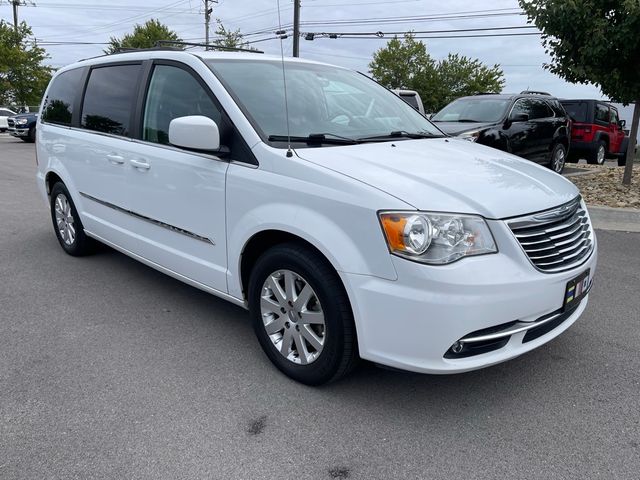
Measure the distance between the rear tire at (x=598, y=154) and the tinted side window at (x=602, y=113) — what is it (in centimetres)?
61

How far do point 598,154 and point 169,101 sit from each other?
13.4 meters

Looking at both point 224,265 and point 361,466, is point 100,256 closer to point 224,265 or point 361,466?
point 224,265

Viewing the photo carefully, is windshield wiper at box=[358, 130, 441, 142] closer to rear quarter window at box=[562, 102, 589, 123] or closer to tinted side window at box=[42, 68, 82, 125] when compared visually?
tinted side window at box=[42, 68, 82, 125]

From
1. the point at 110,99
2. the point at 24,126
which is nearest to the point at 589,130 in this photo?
the point at 110,99

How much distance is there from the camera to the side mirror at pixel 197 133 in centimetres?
308

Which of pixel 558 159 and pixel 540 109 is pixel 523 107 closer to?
pixel 540 109

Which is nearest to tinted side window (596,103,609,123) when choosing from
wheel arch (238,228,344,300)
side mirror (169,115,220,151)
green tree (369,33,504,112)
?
wheel arch (238,228,344,300)

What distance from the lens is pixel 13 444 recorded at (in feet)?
8.30

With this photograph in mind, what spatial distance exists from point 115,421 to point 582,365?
2.67 meters

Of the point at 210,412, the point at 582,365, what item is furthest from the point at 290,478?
the point at 582,365

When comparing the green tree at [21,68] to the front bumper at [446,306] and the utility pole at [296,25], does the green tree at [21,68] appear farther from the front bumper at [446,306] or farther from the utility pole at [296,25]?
the front bumper at [446,306]

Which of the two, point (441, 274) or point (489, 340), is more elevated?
point (441, 274)

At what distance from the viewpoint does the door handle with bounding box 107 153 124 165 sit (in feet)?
13.5

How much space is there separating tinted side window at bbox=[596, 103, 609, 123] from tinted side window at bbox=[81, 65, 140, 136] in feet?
43.9
